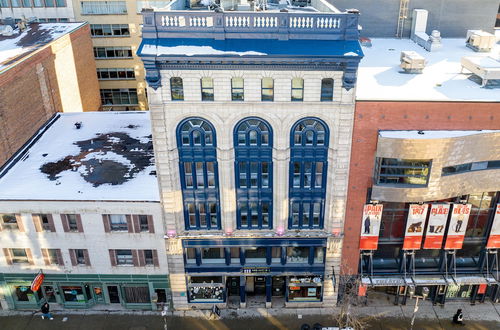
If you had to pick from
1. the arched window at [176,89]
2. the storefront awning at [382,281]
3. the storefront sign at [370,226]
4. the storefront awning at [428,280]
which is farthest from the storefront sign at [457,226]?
the arched window at [176,89]

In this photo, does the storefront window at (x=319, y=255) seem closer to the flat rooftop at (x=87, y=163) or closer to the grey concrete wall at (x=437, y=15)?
the flat rooftop at (x=87, y=163)

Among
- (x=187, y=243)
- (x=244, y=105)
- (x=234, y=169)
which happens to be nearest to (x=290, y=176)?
(x=234, y=169)

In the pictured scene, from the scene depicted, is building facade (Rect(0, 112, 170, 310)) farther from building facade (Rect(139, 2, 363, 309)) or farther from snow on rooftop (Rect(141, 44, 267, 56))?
snow on rooftop (Rect(141, 44, 267, 56))

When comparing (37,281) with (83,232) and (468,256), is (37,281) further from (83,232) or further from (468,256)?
(468,256)

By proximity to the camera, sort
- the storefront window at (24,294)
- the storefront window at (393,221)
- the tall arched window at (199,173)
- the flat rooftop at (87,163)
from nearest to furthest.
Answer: the tall arched window at (199,173) < the flat rooftop at (87,163) < the storefront window at (393,221) < the storefront window at (24,294)

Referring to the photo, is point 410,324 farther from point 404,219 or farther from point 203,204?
point 203,204

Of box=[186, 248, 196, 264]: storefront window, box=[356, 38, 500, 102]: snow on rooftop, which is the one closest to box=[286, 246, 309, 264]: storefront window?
box=[186, 248, 196, 264]: storefront window

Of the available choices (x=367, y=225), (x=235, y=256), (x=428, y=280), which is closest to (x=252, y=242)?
(x=235, y=256)
